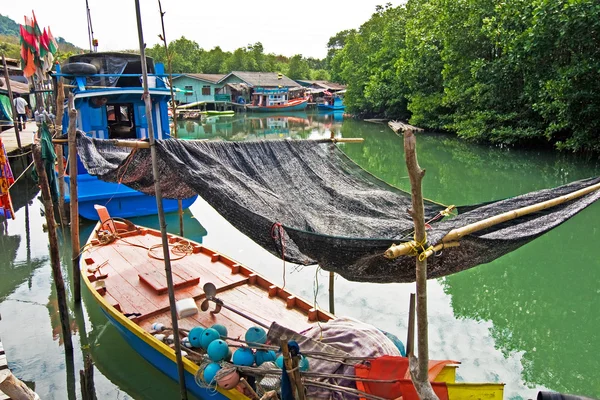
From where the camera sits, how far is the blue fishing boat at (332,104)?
37.9m

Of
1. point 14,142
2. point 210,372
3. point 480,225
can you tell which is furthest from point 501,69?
point 14,142

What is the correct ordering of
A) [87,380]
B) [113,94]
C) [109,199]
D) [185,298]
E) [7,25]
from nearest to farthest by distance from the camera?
[87,380] < [185,298] < [109,199] < [113,94] < [7,25]

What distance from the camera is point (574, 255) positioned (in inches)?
261

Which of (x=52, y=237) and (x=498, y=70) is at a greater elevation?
(x=498, y=70)

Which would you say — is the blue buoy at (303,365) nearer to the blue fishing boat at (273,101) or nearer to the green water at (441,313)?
the green water at (441,313)

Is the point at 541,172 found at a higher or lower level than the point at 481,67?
lower

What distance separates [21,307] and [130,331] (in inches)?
104

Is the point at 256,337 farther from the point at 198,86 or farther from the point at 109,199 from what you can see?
the point at 198,86

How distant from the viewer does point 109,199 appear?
7633 millimetres

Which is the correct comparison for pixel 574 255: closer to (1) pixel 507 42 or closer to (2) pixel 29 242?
(1) pixel 507 42

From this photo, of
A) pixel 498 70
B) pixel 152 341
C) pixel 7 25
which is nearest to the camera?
pixel 152 341

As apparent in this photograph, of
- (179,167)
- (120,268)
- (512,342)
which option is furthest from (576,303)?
(120,268)

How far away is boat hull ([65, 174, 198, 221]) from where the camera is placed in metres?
7.84

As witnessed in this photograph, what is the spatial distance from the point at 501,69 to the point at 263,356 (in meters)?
13.6
